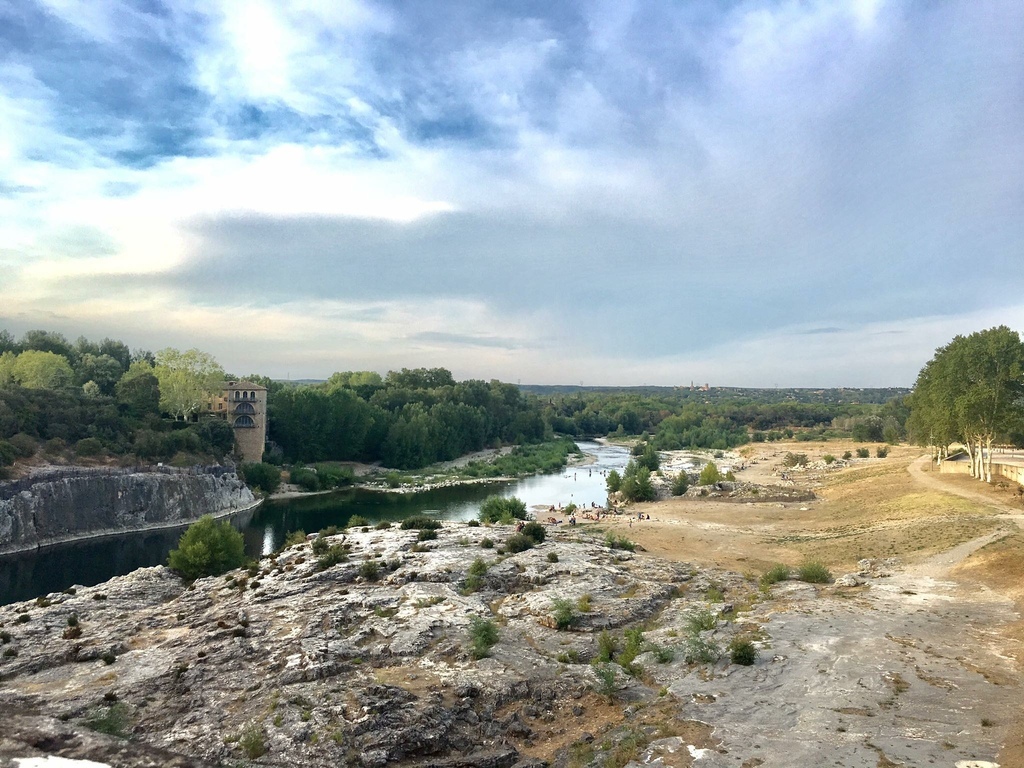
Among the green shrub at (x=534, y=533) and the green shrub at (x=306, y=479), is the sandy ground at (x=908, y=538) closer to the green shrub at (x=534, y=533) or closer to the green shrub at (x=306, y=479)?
the green shrub at (x=534, y=533)

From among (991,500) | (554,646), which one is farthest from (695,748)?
(991,500)

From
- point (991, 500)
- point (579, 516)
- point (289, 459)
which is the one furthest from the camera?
point (289, 459)

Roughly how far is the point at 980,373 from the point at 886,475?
2383 cm

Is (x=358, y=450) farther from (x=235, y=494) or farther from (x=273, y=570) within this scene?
(x=273, y=570)

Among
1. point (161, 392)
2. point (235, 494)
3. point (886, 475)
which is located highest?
point (161, 392)

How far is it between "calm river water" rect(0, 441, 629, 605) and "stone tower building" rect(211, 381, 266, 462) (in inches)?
570

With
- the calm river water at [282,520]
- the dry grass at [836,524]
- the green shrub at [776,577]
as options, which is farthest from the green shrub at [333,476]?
the green shrub at [776,577]

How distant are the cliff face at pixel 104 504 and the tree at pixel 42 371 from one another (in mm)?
27558

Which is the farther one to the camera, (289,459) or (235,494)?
(289,459)

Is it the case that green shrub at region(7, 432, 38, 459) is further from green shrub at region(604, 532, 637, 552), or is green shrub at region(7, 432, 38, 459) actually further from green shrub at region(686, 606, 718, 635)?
green shrub at region(686, 606, 718, 635)

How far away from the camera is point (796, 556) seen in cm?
4209

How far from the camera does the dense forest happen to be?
71.7 metres

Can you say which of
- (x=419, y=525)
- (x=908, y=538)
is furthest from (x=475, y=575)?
(x=908, y=538)

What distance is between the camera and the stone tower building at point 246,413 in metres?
94.3
